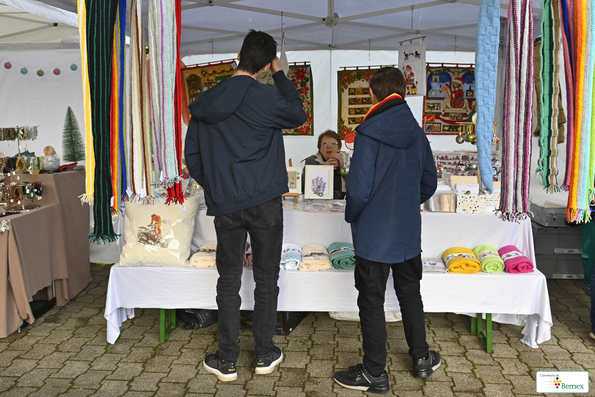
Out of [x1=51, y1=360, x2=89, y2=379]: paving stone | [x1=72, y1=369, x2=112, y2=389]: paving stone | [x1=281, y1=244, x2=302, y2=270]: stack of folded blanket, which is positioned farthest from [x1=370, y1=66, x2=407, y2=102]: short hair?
[x1=51, y1=360, x2=89, y2=379]: paving stone

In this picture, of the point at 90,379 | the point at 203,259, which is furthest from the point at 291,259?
the point at 90,379

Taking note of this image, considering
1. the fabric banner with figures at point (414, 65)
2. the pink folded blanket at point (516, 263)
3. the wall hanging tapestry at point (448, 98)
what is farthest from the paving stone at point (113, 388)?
the wall hanging tapestry at point (448, 98)

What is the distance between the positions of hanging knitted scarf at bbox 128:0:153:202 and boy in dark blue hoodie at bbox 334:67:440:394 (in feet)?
3.47

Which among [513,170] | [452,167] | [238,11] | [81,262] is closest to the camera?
[513,170]

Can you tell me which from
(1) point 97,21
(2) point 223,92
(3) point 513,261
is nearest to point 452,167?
(3) point 513,261

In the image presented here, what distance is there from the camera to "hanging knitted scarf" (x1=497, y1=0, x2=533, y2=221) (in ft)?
6.50

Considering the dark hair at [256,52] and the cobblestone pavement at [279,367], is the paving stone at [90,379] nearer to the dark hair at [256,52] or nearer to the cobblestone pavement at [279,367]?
the cobblestone pavement at [279,367]

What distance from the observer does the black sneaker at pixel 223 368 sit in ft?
7.98

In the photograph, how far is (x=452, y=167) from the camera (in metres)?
4.40

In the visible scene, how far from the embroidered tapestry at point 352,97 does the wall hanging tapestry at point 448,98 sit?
759 mm

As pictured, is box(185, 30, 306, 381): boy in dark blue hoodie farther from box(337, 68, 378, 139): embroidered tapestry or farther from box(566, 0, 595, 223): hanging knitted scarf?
box(337, 68, 378, 139): embroidered tapestry

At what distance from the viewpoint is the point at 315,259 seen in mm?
2809

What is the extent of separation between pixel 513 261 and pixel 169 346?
2099mm

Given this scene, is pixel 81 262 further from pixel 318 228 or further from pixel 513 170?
pixel 513 170
